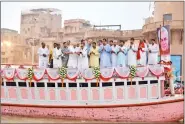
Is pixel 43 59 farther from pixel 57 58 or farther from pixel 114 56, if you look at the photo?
pixel 114 56

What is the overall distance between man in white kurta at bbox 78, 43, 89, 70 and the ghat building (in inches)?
172

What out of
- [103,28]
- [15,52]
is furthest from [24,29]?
[103,28]

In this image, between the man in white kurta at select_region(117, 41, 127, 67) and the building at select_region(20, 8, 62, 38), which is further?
the building at select_region(20, 8, 62, 38)

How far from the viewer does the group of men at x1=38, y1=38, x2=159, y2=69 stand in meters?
14.3

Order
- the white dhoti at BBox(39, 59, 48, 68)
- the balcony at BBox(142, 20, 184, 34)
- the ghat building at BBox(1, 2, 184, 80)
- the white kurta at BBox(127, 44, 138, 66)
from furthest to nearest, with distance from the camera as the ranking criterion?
the ghat building at BBox(1, 2, 184, 80)
the balcony at BBox(142, 20, 184, 34)
the white dhoti at BBox(39, 59, 48, 68)
the white kurta at BBox(127, 44, 138, 66)

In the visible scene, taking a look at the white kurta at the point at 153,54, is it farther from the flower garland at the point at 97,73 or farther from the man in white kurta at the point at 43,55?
the man in white kurta at the point at 43,55

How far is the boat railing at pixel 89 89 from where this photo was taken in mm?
13953

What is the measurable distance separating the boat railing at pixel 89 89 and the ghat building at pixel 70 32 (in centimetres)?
412

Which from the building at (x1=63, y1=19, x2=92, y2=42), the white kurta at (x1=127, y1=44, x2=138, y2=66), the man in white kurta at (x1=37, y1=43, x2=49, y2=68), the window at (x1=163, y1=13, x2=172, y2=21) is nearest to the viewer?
the white kurta at (x1=127, y1=44, x2=138, y2=66)

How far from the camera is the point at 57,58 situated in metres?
14.6

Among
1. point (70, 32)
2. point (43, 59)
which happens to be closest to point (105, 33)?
point (70, 32)

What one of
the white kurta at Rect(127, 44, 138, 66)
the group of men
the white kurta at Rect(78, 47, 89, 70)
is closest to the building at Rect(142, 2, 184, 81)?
the group of men

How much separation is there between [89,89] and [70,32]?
32629 millimetres

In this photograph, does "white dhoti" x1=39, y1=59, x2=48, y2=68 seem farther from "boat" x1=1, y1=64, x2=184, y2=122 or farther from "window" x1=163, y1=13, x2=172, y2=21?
"window" x1=163, y1=13, x2=172, y2=21
